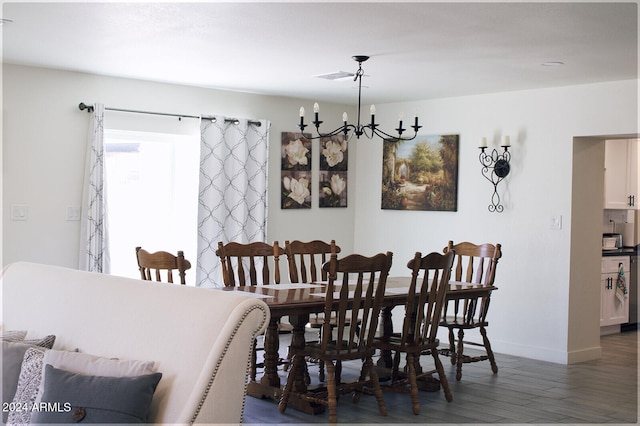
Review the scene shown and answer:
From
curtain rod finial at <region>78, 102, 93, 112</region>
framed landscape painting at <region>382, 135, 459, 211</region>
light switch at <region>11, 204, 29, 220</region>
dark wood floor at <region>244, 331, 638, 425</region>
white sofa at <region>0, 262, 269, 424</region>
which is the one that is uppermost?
curtain rod finial at <region>78, 102, 93, 112</region>

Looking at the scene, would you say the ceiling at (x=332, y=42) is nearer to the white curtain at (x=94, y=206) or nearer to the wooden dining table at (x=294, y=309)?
the white curtain at (x=94, y=206)

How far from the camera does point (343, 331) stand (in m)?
4.48

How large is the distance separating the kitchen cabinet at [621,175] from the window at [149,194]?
14.3 feet

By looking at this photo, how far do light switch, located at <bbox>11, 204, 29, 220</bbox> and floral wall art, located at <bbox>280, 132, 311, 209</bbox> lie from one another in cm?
256

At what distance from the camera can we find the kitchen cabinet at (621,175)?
822cm

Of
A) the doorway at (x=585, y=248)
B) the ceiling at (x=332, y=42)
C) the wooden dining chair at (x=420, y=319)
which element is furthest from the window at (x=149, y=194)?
the doorway at (x=585, y=248)

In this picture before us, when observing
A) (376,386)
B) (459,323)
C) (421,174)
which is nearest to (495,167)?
(421,174)

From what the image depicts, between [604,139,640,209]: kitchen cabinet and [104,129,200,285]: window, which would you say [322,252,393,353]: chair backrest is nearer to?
[104,129,200,285]: window

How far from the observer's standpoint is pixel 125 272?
679 cm

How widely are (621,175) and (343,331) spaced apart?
5015mm

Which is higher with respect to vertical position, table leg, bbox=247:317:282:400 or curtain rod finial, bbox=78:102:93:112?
curtain rod finial, bbox=78:102:93:112

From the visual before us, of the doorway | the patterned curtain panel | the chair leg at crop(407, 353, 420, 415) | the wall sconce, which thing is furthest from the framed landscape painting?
the chair leg at crop(407, 353, 420, 415)

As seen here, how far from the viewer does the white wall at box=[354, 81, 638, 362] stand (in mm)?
6508

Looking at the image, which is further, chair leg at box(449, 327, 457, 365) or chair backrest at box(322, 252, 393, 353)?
chair leg at box(449, 327, 457, 365)
